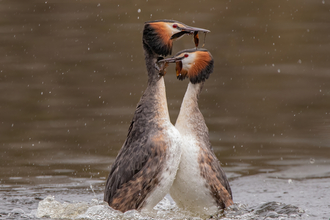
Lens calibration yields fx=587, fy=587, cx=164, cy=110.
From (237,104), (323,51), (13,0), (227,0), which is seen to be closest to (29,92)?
(13,0)

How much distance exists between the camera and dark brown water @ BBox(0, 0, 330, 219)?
8.36 metres

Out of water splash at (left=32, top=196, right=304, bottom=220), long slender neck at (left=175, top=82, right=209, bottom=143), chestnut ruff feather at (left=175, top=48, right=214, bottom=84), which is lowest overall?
water splash at (left=32, top=196, right=304, bottom=220)

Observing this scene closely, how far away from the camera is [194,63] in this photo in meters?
6.31

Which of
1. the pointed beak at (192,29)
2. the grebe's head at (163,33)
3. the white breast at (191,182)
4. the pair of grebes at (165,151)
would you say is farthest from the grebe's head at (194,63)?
the white breast at (191,182)

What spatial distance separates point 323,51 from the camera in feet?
40.8

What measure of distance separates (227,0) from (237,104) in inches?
132

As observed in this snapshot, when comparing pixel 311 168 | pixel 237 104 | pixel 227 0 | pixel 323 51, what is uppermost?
pixel 227 0

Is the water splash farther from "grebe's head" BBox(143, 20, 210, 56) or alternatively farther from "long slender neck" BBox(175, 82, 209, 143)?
"grebe's head" BBox(143, 20, 210, 56)

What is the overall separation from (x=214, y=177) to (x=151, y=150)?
77 centimetres

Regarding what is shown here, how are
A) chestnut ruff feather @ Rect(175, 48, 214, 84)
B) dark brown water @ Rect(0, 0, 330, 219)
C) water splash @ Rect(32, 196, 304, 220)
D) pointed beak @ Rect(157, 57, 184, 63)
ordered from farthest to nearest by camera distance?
1. dark brown water @ Rect(0, 0, 330, 219)
2. chestnut ruff feather @ Rect(175, 48, 214, 84)
3. pointed beak @ Rect(157, 57, 184, 63)
4. water splash @ Rect(32, 196, 304, 220)

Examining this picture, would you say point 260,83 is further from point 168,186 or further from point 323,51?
point 168,186

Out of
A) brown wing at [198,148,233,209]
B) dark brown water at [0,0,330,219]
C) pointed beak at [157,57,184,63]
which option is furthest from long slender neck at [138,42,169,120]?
dark brown water at [0,0,330,219]

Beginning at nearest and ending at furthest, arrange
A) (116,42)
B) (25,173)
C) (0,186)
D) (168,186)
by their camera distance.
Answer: (168,186), (0,186), (25,173), (116,42)

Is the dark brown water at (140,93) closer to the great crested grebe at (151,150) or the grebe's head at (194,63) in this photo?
the great crested grebe at (151,150)
